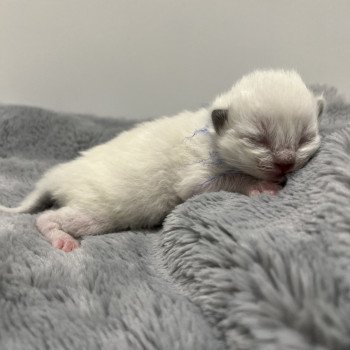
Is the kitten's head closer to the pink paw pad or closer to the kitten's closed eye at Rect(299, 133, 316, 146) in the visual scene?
the kitten's closed eye at Rect(299, 133, 316, 146)

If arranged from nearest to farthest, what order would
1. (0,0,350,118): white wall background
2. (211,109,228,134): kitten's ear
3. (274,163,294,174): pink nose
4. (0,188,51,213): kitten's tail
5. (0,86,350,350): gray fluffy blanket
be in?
1. (0,86,350,350): gray fluffy blanket
2. (274,163,294,174): pink nose
3. (211,109,228,134): kitten's ear
4. (0,188,51,213): kitten's tail
5. (0,0,350,118): white wall background

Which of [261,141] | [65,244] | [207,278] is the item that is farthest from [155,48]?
[207,278]

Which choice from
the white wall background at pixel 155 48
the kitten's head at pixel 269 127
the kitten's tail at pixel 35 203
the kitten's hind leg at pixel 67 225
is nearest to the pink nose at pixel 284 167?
the kitten's head at pixel 269 127

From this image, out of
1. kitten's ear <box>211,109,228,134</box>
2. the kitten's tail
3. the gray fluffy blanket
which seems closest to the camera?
the gray fluffy blanket

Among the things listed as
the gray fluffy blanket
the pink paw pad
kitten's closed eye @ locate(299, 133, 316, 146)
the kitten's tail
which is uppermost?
kitten's closed eye @ locate(299, 133, 316, 146)

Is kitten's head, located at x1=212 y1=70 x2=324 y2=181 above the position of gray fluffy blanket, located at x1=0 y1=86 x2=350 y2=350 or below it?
above

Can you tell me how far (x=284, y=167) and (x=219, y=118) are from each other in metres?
0.26

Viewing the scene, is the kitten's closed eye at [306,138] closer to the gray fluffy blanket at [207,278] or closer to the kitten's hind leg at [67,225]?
the gray fluffy blanket at [207,278]

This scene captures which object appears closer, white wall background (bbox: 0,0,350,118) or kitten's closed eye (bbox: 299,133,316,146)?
kitten's closed eye (bbox: 299,133,316,146)

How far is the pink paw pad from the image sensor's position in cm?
117

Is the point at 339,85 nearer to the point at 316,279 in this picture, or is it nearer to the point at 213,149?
the point at 213,149

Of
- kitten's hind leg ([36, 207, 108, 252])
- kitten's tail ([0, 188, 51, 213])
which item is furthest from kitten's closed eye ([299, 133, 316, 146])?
kitten's tail ([0, 188, 51, 213])

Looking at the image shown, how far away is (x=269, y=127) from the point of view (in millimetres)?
1181

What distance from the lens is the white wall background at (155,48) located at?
2131 mm
